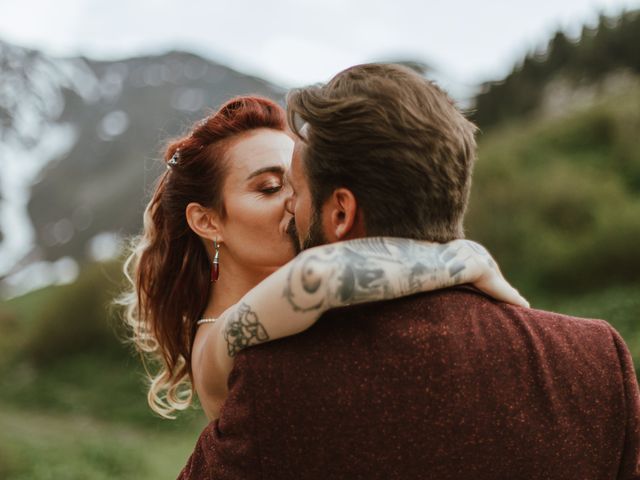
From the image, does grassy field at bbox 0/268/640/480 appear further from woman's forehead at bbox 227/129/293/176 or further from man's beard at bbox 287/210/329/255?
man's beard at bbox 287/210/329/255

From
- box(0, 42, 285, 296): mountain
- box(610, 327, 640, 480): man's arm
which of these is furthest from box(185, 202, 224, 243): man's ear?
box(0, 42, 285, 296): mountain

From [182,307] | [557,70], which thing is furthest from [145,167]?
[557,70]

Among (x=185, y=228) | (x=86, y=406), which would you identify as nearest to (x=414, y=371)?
(x=185, y=228)

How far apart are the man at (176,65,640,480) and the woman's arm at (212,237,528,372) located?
0.04m

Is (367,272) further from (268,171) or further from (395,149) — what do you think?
(268,171)

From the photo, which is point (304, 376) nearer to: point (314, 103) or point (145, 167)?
point (314, 103)

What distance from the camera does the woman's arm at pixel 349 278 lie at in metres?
1.62

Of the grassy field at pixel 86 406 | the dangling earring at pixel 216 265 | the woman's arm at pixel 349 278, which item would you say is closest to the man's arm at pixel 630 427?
the woman's arm at pixel 349 278

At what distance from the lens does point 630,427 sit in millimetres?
1716

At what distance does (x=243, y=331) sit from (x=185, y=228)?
1.27m

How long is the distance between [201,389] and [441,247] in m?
1.02

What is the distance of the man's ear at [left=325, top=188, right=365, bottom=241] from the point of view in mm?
1732

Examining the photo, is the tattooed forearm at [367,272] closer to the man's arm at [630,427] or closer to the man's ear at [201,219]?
the man's arm at [630,427]

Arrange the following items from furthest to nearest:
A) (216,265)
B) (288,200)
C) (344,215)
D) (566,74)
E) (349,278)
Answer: (566,74)
(216,265)
(288,200)
(344,215)
(349,278)
